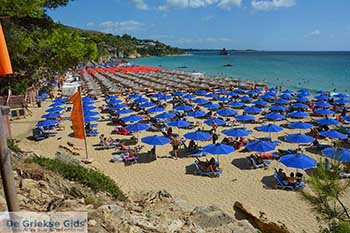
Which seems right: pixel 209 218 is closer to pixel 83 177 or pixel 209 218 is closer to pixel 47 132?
pixel 83 177

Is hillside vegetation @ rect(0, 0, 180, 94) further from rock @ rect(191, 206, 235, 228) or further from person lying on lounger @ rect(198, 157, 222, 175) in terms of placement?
rock @ rect(191, 206, 235, 228)

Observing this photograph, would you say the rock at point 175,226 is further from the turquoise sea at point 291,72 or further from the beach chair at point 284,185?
the turquoise sea at point 291,72

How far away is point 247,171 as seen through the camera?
11781 millimetres

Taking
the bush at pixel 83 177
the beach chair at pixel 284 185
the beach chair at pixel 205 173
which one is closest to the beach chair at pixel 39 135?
the bush at pixel 83 177

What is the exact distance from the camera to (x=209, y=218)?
617 cm

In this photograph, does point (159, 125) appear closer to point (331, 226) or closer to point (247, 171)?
point (247, 171)

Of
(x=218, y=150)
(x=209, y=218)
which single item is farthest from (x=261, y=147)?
(x=209, y=218)

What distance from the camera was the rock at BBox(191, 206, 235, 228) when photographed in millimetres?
5967

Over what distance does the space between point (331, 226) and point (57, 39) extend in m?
12.5

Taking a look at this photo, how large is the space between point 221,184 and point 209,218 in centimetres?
471

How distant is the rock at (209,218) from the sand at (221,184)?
7.89 feet

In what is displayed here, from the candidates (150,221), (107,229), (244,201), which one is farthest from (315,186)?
(244,201)

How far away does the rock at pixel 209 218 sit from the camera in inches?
235

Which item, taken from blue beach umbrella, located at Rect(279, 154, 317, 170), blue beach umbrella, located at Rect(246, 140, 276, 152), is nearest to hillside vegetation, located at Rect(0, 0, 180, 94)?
blue beach umbrella, located at Rect(246, 140, 276, 152)
